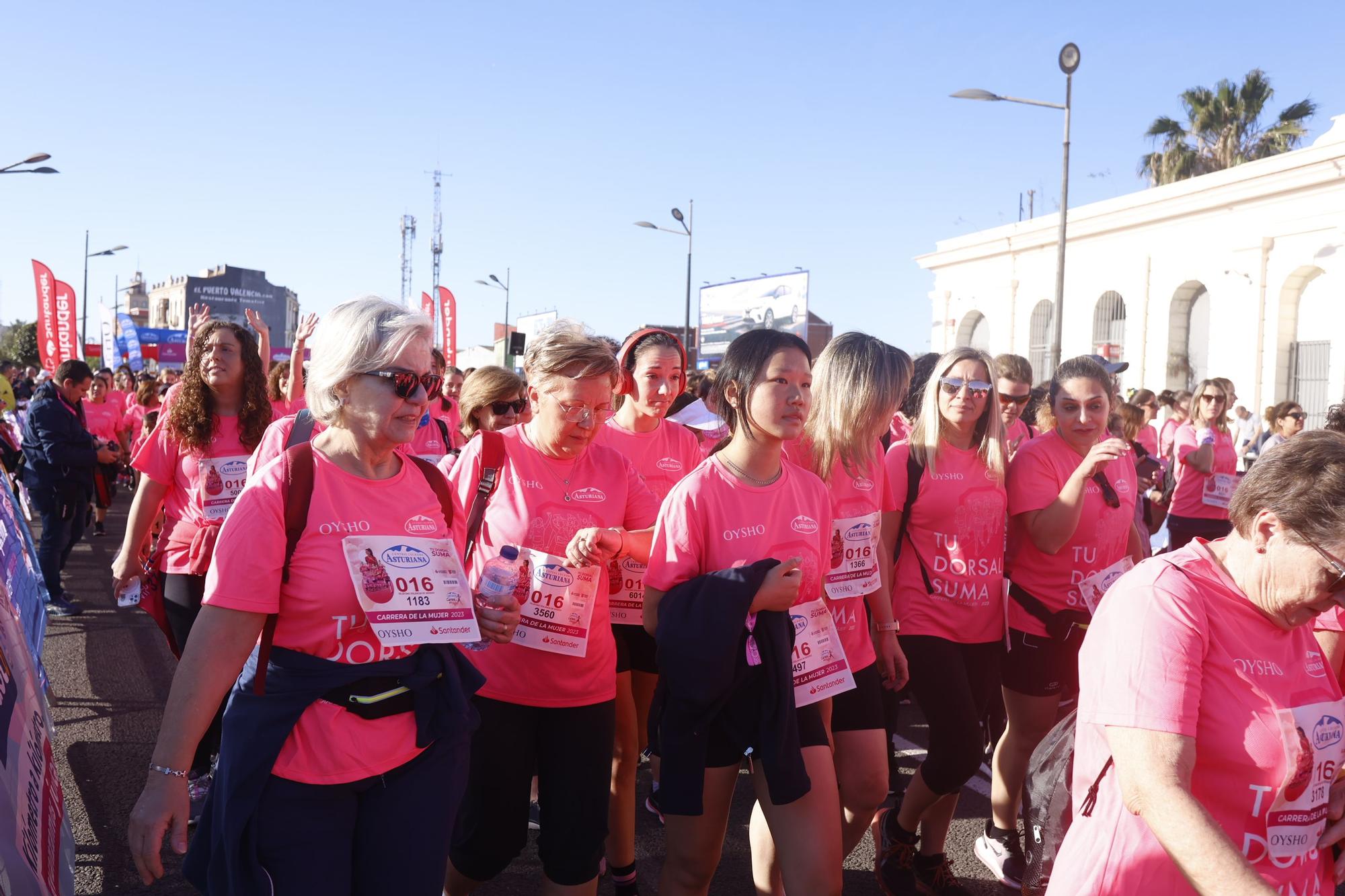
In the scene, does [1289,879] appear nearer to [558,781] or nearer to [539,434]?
[558,781]

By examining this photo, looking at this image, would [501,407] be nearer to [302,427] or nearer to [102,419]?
[302,427]

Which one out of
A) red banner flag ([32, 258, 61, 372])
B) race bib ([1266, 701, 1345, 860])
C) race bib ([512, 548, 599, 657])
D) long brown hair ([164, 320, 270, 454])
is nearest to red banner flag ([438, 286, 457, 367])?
red banner flag ([32, 258, 61, 372])

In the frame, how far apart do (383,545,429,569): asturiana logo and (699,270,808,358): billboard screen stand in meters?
34.8

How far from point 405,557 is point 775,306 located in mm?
39536

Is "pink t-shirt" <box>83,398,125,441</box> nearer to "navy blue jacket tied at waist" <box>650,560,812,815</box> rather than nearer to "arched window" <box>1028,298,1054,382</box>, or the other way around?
"navy blue jacket tied at waist" <box>650,560,812,815</box>

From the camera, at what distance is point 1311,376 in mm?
23422

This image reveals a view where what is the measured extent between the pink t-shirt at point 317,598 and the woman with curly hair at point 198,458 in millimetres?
2405

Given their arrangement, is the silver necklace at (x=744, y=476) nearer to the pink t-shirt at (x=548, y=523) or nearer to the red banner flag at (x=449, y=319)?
the pink t-shirt at (x=548, y=523)

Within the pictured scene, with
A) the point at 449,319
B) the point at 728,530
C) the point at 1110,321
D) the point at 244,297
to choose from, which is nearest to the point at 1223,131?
the point at 1110,321

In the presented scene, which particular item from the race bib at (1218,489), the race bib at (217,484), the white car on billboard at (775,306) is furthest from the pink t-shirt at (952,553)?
the white car on billboard at (775,306)

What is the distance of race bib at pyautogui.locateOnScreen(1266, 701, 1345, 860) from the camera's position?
6.42 ft

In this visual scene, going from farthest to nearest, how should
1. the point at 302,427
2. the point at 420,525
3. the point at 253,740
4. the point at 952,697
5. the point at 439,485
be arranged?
the point at 952,697, the point at 302,427, the point at 439,485, the point at 420,525, the point at 253,740

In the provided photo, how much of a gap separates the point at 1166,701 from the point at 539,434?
83.7 inches

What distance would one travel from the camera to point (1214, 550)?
217 cm
